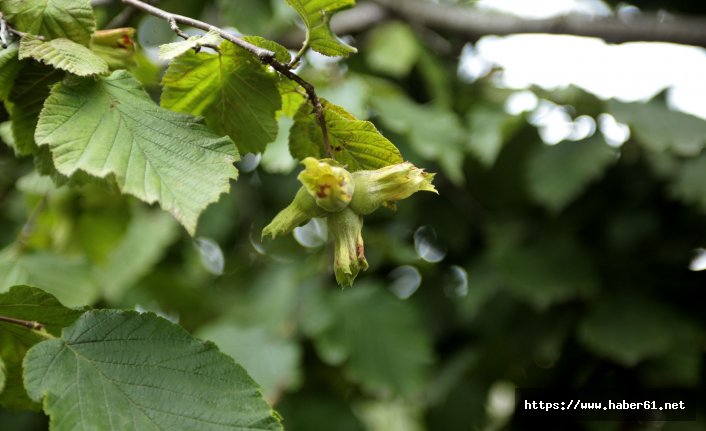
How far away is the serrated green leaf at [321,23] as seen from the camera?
82 cm

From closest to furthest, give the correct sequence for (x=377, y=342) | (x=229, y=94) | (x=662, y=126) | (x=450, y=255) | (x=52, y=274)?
(x=229, y=94)
(x=52, y=274)
(x=662, y=126)
(x=377, y=342)
(x=450, y=255)

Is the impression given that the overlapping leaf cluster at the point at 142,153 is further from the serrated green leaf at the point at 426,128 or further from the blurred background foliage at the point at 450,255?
the serrated green leaf at the point at 426,128

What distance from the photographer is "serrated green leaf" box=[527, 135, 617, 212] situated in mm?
1923

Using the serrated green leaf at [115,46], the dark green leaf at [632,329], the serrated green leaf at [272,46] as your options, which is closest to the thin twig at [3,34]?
the serrated green leaf at [115,46]

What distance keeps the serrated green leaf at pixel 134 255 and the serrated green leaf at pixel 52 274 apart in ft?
1.39

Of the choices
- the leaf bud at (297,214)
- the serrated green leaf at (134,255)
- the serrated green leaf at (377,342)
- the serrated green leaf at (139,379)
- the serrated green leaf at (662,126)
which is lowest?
the serrated green leaf at (377,342)

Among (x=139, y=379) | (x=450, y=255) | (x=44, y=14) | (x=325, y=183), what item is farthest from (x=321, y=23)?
(x=450, y=255)

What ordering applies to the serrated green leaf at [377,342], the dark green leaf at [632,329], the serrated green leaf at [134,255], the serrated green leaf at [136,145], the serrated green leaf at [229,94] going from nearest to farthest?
the serrated green leaf at [136,145], the serrated green leaf at [229,94], the dark green leaf at [632,329], the serrated green leaf at [377,342], the serrated green leaf at [134,255]

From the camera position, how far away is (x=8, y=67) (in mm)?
788

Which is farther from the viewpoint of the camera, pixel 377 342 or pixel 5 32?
pixel 377 342

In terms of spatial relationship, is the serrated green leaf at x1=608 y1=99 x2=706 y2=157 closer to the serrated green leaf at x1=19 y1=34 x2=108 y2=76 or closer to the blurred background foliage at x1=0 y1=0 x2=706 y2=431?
the blurred background foliage at x1=0 y1=0 x2=706 y2=431

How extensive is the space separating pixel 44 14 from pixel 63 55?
0.08m

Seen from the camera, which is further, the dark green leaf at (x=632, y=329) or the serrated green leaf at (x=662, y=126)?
the dark green leaf at (x=632, y=329)

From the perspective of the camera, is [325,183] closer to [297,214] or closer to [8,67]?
[297,214]
